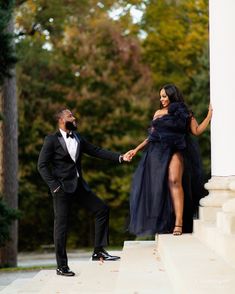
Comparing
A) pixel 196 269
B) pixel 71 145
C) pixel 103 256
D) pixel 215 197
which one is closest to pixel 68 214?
pixel 71 145

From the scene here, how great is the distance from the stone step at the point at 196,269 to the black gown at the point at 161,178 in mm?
1353

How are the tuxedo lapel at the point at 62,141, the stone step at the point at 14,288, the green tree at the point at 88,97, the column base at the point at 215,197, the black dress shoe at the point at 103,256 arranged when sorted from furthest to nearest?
1. the green tree at the point at 88,97
2. the black dress shoe at the point at 103,256
3. the stone step at the point at 14,288
4. the tuxedo lapel at the point at 62,141
5. the column base at the point at 215,197

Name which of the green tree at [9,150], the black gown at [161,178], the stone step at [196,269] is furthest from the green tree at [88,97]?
the stone step at [196,269]

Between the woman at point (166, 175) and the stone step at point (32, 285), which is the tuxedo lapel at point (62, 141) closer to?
the woman at point (166, 175)

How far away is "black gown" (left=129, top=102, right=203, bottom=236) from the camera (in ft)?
30.6

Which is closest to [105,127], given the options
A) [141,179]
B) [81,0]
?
[81,0]

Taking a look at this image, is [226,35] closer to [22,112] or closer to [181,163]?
[181,163]

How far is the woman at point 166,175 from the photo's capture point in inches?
365

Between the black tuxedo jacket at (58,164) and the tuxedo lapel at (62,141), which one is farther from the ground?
the tuxedo lapel at (62,141)

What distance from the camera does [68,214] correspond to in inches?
328

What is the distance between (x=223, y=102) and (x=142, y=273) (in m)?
2.43

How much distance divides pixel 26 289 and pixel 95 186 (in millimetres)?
20969

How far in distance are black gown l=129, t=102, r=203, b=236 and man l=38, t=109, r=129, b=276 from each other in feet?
2.18

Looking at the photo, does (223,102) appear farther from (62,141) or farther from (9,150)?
(9,150)
